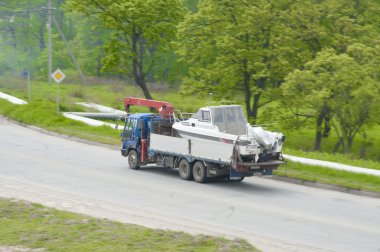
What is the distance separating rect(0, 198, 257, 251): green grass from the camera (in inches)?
495

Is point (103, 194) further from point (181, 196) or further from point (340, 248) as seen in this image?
point (340, 248)

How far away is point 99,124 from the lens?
120ft

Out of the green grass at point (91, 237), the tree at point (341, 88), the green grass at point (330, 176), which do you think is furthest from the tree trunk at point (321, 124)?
the green grass at point (91, 237)

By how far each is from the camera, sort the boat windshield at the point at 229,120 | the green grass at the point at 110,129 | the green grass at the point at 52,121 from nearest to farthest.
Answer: the boat windshield at the point at 229,120 < the green grass at the point at 110,129 < the green grass at the point at 52,121

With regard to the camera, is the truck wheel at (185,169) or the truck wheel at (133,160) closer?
the truck wheel at (185,169)

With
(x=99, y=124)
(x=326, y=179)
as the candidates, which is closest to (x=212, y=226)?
(x=326, y=179)

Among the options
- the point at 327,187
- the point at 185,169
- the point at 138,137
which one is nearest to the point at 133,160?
Answer: the point at 138,137

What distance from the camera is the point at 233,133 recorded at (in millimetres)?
23281

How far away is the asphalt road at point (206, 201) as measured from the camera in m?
16.1

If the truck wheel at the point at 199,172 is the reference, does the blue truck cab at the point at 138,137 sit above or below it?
above

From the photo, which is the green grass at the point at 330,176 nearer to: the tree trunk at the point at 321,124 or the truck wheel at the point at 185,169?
the truck wheel at the point at 185,169

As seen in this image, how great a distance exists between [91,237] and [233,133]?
1066 centimetres

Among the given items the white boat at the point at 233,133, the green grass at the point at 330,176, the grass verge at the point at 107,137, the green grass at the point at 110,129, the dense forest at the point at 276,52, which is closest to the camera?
the white boat at the point at 233,133

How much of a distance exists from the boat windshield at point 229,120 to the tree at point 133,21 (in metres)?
20.4
